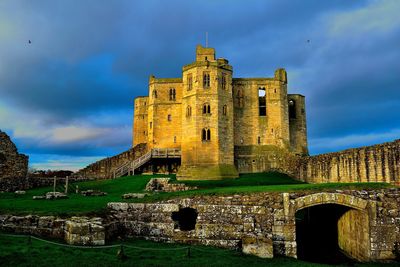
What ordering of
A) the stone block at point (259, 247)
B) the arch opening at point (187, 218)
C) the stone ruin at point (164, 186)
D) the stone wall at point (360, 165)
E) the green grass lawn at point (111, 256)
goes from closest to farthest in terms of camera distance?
1. the green grass lawn at point (111, 256)
2. the stone block at point (259, 247)
3. the arch opening at point (187, 218)
4. the stone wall at point (360, 165)
5. the stone ruin at point (164, 186)

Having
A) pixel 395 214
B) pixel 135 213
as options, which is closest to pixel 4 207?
pixel 135 213

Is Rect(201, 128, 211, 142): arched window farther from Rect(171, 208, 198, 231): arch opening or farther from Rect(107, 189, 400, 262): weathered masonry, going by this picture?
Rect(107, 189, 400, 262): weathered masonry

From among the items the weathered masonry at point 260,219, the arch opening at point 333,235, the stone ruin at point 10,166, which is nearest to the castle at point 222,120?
the arch opening at point 333,235

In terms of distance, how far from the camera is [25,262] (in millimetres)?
12125

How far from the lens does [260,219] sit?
1858 centimetres

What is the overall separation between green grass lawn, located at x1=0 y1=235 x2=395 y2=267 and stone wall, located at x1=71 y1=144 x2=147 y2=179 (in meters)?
31.2

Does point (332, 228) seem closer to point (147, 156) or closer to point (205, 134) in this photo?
point (205, 134)

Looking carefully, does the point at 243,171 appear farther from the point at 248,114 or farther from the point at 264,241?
the point at 264,241

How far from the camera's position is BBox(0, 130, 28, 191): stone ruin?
3061 centimetres

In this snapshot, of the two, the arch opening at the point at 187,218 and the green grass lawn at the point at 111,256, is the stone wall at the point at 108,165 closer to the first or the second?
the arch opening at the point at 187,218

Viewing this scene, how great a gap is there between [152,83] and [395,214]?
3764 cm

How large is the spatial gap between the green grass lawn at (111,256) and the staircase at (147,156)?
29.7 meters

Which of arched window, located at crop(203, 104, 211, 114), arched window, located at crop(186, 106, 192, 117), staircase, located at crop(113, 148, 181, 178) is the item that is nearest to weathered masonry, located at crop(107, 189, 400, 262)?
arched window, located at crop(203, 104, 211, 114)

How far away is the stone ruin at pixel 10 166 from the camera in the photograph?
30609mm
